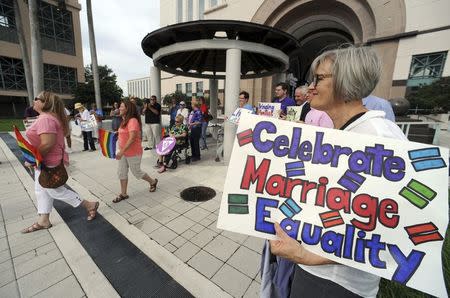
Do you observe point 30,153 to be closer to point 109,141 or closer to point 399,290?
point 109,141

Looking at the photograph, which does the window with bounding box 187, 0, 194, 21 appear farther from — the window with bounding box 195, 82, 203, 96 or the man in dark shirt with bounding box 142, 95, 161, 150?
the man in dark shirt with bounding box 142, 95, 161, 150

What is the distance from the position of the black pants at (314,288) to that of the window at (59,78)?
36024mm

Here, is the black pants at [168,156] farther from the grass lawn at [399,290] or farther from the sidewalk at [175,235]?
the grass lawn at [399,290]

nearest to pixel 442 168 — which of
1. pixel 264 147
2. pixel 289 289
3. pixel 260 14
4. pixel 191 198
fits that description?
pixel 264 147

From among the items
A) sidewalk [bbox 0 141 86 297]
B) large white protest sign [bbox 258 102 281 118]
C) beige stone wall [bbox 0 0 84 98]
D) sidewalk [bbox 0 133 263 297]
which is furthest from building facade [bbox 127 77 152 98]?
sidewalk [bbox 0 141 86 297]

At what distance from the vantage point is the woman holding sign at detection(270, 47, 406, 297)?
1.03 metres

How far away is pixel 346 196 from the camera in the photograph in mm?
1045

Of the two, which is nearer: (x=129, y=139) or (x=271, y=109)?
(x=129, y=139)

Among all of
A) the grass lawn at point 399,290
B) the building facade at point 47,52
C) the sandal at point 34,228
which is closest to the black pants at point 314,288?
the grass lawn at point 399,290

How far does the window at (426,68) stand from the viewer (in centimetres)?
980

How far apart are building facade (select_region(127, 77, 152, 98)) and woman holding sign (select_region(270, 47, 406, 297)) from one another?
135 meters

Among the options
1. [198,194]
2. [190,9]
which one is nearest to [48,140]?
[198,194]

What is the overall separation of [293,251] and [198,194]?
354 cm

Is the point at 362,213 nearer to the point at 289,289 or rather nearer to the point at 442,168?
the point at 442,168
